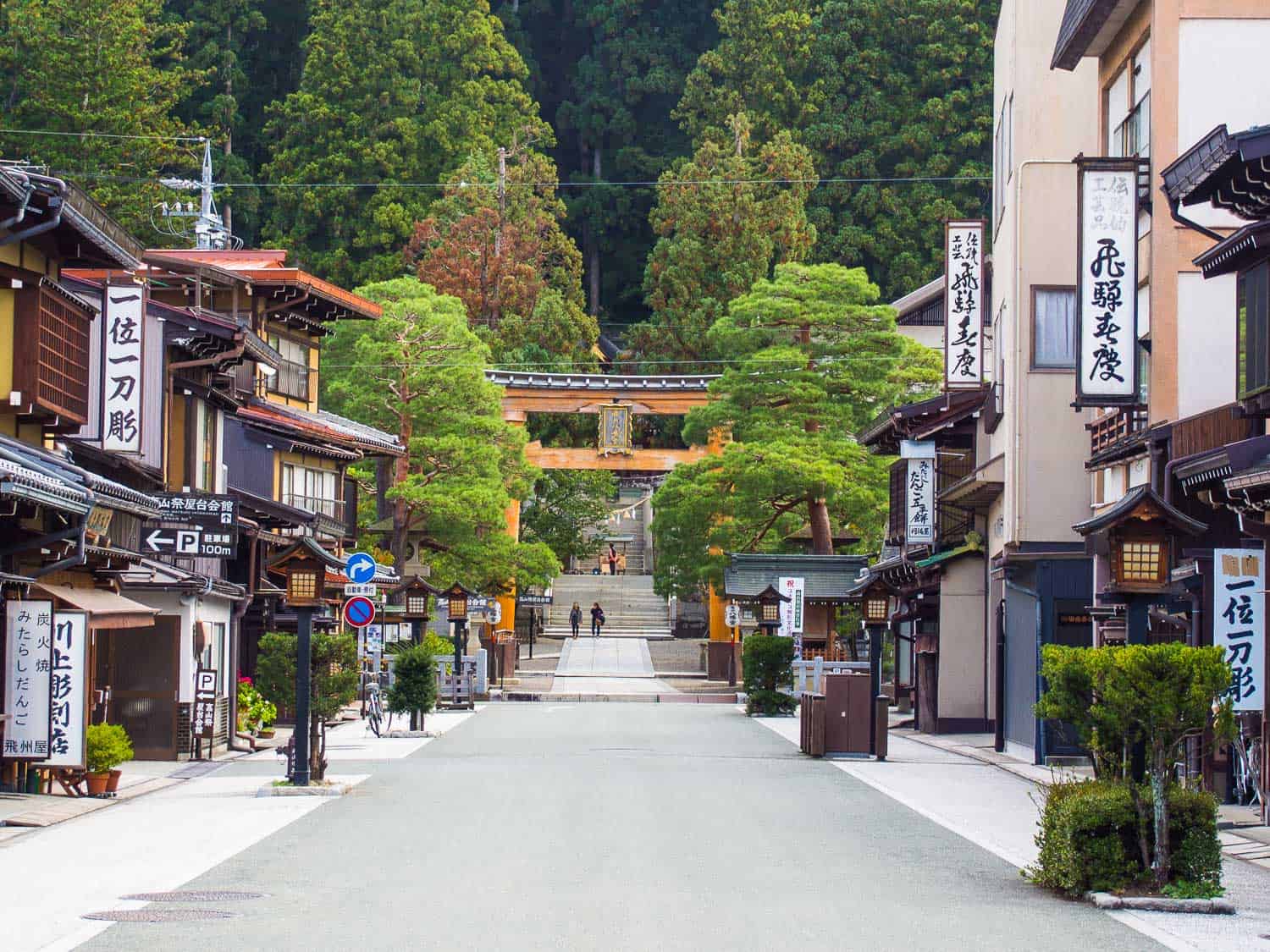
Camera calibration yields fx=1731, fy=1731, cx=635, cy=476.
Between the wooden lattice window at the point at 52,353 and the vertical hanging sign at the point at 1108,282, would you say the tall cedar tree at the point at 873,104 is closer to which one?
the vertical hanging sign at the point at 1108,282

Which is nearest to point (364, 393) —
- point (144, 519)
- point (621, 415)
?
point (621, 415)

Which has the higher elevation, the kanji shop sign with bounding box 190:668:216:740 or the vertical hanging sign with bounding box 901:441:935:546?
the vertical hanging sign with bounding box 901:441:935:546

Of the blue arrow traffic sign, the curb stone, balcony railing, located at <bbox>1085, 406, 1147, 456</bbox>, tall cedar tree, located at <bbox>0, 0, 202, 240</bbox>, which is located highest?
tall cedar tree, located at <bbox>0, 0, 202, 240</bbox>

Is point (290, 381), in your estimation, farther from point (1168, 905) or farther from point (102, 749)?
point (1168, 905)

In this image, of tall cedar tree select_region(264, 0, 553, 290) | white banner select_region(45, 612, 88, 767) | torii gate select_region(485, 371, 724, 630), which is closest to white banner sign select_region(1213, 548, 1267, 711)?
white banner select_region(45, 612, 88, 767)

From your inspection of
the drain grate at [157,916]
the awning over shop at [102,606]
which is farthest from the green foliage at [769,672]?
the drain grate at [157,916]

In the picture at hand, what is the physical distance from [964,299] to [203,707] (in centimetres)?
1563

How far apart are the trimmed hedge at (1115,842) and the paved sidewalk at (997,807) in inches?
19.1

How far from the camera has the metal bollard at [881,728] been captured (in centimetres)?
2738

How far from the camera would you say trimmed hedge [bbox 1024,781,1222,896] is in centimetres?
1249

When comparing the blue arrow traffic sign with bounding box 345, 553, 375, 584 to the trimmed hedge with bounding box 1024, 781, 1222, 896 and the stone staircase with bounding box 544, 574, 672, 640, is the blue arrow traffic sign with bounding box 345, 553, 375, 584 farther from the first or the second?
the stone staircase with bounding box 544, 574, 672, 640

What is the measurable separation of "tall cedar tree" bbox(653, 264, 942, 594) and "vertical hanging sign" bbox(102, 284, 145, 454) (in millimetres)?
29124

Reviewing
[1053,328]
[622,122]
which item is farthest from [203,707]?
[622,122]

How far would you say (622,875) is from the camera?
1348 cm
